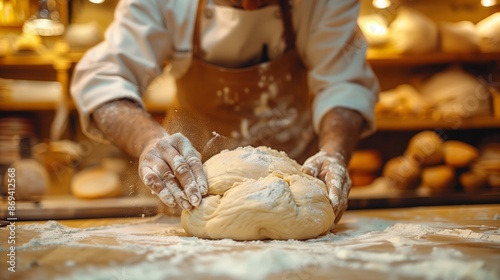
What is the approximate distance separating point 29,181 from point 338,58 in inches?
79.2

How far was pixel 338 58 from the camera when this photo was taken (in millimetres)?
2057

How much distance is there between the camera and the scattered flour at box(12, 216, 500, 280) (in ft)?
2.91

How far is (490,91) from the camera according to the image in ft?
10.9

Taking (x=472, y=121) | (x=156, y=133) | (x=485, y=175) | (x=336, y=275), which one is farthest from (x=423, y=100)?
(x=336, y=275)

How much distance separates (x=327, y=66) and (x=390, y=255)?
116cm

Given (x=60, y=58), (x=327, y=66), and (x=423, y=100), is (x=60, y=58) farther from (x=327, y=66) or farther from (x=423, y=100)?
(x=423, y=100)

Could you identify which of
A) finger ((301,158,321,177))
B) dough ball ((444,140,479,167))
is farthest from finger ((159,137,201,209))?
dough ball ((444,140,479,167))

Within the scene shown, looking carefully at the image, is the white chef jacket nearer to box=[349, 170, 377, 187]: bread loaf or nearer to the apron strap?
the apron strap

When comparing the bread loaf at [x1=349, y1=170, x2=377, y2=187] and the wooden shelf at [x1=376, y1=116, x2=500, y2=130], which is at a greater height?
the wooden shelf at [x1=376, y1=116, x2=500, y2=130]

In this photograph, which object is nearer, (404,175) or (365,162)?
(404,175)

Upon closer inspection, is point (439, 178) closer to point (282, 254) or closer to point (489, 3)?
point (489, 3)

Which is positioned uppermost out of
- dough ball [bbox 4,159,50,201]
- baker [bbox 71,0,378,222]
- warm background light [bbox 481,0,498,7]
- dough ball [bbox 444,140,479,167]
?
warm background light [bbox 481,0,498,7]

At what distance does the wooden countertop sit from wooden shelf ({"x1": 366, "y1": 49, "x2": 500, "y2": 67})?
2.00m

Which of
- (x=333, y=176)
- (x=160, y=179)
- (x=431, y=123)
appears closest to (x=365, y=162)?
(x=431, y=123)
